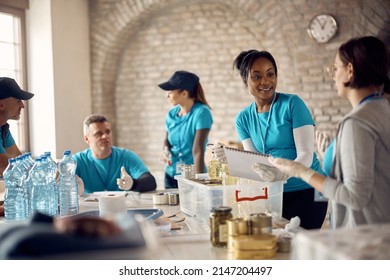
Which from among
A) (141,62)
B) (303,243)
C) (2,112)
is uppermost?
(141,62)

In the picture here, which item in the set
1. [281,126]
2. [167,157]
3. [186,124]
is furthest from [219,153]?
[167,157]

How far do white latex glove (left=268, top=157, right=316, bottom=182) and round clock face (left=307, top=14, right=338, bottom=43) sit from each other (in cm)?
318

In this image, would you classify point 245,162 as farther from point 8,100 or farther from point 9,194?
point 8,100

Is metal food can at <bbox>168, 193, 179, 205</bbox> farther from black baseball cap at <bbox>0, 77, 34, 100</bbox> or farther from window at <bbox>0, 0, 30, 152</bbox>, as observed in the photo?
window at <bbox>0, 0, 30, 152</bbox>

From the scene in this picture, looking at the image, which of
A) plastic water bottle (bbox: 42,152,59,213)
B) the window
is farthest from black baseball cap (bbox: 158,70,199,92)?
the window

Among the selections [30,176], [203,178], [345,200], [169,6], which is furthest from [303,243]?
[169,6]

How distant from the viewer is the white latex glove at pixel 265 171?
2.21 metres

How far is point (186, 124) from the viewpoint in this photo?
405 centimetres

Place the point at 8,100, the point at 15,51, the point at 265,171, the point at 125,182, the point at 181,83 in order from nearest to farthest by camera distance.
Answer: the point at 265,171 < the point at 125,182 < the point at 8,100 < the point at 181,83 < the point at 15,51

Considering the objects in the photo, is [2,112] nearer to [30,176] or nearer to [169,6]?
[30,176]

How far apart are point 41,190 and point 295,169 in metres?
1.16

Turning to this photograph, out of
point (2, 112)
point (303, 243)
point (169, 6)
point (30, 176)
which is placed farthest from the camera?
point (169, 6)

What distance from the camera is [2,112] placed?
10.2ft
